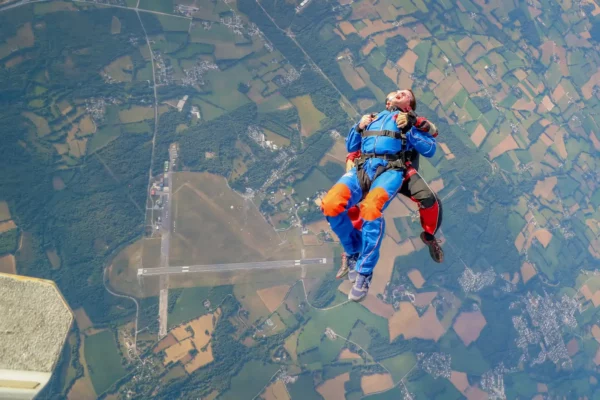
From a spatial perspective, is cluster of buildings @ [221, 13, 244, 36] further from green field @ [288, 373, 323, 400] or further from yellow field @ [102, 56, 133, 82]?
green field @ [288, 373, 323, 400]

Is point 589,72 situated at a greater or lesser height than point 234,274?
greater

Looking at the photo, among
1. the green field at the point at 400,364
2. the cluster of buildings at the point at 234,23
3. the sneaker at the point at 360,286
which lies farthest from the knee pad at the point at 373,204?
the cluster of buildings at the point at 234,23

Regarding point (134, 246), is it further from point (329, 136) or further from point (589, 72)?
point (589, 72)

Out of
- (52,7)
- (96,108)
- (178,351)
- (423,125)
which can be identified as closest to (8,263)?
(96,108)

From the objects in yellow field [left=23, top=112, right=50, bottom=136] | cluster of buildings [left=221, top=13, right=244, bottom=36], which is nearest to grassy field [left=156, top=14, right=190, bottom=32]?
cluster of buildings [left=221, top=13, right=244, bottom=36]

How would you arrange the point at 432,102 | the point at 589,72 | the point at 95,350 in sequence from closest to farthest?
the point at 95,350 < the point at 432,102 < the point at 589,72

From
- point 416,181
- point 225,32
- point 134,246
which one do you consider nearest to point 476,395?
point 134,246
